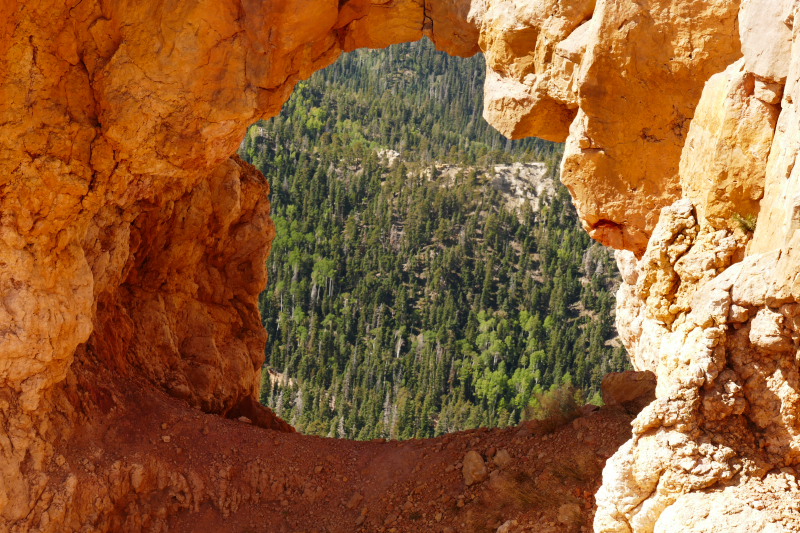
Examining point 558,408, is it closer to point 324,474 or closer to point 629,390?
point 629,390

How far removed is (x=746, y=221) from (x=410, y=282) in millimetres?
75522

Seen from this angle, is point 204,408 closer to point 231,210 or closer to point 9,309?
point 231,210

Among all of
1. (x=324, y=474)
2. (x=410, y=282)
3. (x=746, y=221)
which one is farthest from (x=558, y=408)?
(x=410, y=282)

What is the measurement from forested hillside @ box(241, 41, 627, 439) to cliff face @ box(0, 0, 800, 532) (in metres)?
45.2

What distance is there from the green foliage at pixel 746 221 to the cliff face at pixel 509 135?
40mm

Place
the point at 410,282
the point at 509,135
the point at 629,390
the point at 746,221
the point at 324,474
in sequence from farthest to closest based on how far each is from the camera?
the point at 410,282 < the point at 324,474 < the point at 509,135 < the point at 629,390 < the point at 746,221

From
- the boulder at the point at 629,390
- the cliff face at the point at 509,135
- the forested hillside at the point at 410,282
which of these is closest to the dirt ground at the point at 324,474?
the cliff face at the point at 509,135

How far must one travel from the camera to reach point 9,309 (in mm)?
8617

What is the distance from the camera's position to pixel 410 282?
270 ft

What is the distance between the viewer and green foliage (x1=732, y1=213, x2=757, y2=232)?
22.4ft

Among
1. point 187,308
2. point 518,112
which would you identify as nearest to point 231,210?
point 187,308

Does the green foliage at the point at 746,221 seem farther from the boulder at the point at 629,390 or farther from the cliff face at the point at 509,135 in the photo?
the boulder at the point at 629,390

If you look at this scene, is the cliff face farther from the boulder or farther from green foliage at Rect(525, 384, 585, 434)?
green foliage at Rect(525, 384, 585, 434)

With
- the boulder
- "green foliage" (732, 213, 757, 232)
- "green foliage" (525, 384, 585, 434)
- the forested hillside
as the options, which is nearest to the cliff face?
"green foliage" (732, 213, 757, 232)
